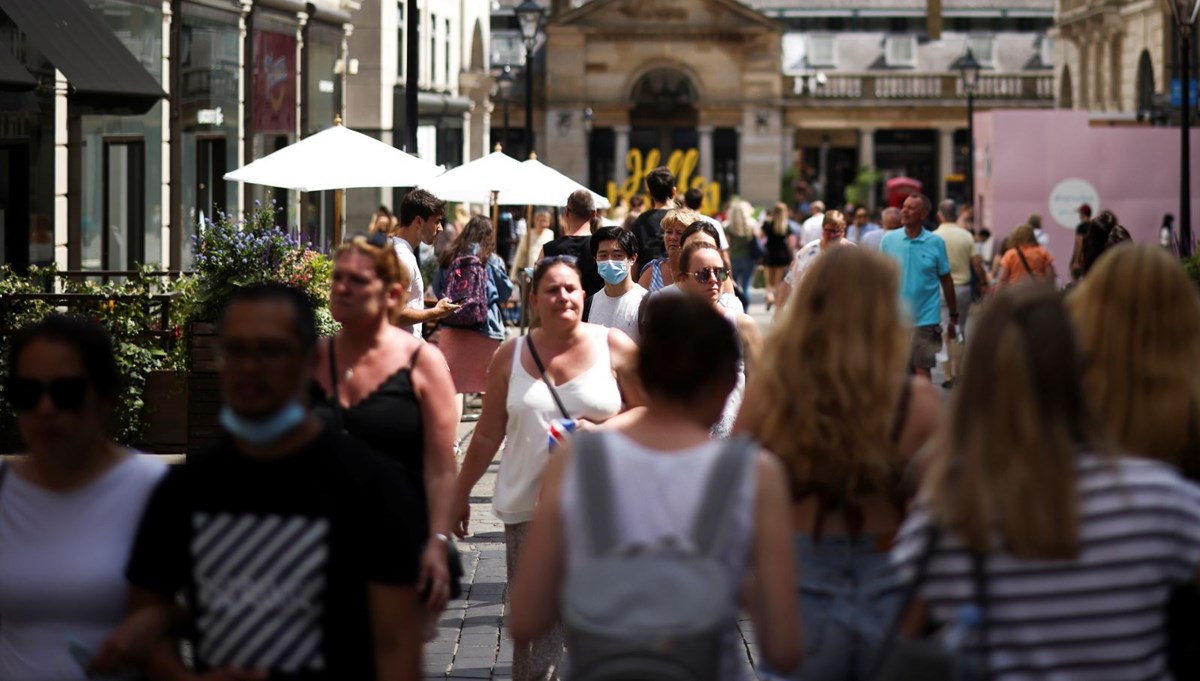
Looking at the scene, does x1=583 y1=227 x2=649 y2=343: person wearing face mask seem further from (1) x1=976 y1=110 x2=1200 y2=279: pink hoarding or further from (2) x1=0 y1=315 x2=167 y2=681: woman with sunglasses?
(1) x1=976 y1=110 x2=1200 y2=279: pink hoarding

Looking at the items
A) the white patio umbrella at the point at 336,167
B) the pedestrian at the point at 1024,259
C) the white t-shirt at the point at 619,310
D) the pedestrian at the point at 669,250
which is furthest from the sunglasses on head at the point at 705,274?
the pedestrian at the point at 1024,259

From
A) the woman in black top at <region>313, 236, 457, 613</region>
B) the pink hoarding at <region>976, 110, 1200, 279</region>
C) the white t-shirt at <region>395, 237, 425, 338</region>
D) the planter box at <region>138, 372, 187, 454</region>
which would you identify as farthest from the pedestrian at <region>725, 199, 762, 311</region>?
the woman in black top at <region>313, 236, 457, 613</region>

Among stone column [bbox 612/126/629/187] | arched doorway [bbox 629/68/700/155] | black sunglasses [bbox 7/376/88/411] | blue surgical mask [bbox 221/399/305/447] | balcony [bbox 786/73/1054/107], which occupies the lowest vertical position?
blue surgical mask [bbox 221/399/305/447]

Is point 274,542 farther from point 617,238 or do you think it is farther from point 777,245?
point 777,245

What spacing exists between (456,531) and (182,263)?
18164mm

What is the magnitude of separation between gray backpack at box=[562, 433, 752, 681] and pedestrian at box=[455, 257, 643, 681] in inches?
123

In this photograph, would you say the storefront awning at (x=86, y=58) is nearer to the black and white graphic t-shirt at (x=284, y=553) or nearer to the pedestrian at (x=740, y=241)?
the black and white graphic t-shirt at (x=284, y=553)

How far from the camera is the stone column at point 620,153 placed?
81312mm

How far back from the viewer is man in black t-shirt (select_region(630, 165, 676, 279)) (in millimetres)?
14125

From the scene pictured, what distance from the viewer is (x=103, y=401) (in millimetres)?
4539

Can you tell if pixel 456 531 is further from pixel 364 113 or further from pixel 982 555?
pixel 364 113

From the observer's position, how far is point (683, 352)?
4.15 m

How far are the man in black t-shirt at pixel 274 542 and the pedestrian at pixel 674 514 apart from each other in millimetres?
313

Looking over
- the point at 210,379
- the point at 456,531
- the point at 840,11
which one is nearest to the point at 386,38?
the point at 210,379
